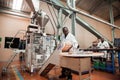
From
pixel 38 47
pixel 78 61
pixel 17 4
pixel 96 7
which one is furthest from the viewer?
pixel 96 7

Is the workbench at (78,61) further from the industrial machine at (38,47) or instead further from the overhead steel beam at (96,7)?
the overhead steel beam at (96,7)

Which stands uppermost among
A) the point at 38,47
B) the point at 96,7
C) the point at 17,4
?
the point at 96,7

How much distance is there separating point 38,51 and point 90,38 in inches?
250

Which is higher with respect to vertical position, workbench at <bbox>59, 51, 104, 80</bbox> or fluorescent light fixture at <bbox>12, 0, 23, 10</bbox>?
fluorescent light fixture at <bbox>12, 0, 23, 10</bbox>

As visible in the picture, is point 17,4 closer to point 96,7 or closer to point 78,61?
point 78,61

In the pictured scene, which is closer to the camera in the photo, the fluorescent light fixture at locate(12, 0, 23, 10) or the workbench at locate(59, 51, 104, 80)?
the workbench at locate(59, 51, 104, 80)

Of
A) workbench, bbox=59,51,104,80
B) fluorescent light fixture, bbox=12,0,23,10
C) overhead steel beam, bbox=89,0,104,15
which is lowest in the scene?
workbench, bbox=59,51,104,80

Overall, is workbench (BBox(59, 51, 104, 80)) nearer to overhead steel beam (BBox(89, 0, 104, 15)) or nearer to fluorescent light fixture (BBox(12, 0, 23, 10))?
fluorescent light fixture (BBox(12, 0, 23, 10))

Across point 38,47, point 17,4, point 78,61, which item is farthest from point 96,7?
point 78,61

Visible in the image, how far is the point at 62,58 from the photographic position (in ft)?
7.18

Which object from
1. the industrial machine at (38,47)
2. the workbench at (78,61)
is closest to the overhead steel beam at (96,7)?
the industrial machine at (38,47)

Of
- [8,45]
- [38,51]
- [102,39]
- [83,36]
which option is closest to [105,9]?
[83,36]

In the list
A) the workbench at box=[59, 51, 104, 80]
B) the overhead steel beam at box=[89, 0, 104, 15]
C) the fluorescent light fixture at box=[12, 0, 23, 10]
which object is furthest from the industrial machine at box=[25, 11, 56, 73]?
the overhead steel beam at box=[89, 0, 104, 15]

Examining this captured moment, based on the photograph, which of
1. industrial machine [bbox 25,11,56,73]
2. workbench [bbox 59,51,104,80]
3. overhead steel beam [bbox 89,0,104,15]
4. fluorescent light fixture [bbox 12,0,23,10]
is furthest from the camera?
overhead steel beam [bbox 89,0,104,15]
